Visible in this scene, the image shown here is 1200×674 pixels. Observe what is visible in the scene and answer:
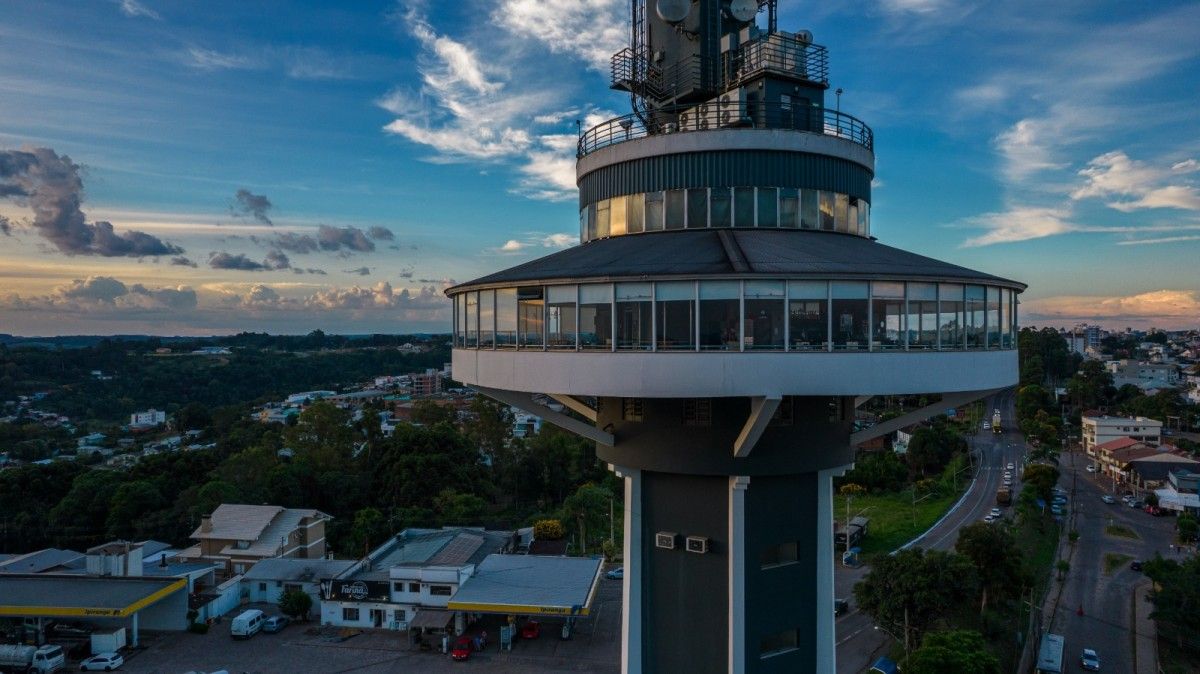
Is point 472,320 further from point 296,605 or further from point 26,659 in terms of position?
point 26,659

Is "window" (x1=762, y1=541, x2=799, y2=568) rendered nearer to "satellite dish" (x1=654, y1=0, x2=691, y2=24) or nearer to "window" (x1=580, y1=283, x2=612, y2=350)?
"window" (x1=580, y1=283, x2=612, y2=350)

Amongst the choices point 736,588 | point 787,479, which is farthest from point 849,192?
point 736,588

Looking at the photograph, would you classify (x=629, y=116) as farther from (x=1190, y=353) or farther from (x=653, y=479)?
(x=1190, y=353)

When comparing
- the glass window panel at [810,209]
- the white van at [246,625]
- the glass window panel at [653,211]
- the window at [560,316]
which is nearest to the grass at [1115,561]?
the glass window panel at [810,209]

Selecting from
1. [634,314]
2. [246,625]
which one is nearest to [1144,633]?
[634,314]

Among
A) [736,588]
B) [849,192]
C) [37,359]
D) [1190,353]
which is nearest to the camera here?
[736,588]

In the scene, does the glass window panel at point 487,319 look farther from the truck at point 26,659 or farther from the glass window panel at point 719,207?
the truck at point 26,659
